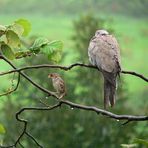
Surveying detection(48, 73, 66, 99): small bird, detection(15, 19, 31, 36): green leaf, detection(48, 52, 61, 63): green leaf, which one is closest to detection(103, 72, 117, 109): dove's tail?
detection(48, 73, 66, 99): small bird

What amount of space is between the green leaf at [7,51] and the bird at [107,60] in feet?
1.67

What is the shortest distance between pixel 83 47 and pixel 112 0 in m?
26.8

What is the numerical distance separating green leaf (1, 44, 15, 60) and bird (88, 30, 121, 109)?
1.67ft

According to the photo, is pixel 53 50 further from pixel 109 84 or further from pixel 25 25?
pixel 109 84

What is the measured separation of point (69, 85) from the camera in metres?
19.8

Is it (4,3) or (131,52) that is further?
(4,3)

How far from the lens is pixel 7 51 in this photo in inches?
100

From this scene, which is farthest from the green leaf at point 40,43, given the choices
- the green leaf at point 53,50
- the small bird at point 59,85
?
the small bird at point 59,85

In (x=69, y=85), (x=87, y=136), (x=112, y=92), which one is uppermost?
(x=112, y=92)

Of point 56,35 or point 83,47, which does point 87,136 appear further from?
point 56,35

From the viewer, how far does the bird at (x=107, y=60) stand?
2997mm

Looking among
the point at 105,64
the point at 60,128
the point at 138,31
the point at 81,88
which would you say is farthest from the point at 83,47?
the point at 138,31

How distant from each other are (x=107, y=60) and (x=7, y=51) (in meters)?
0.73

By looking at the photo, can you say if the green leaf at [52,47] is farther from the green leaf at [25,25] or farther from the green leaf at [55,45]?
the green leaf at [25,25]
